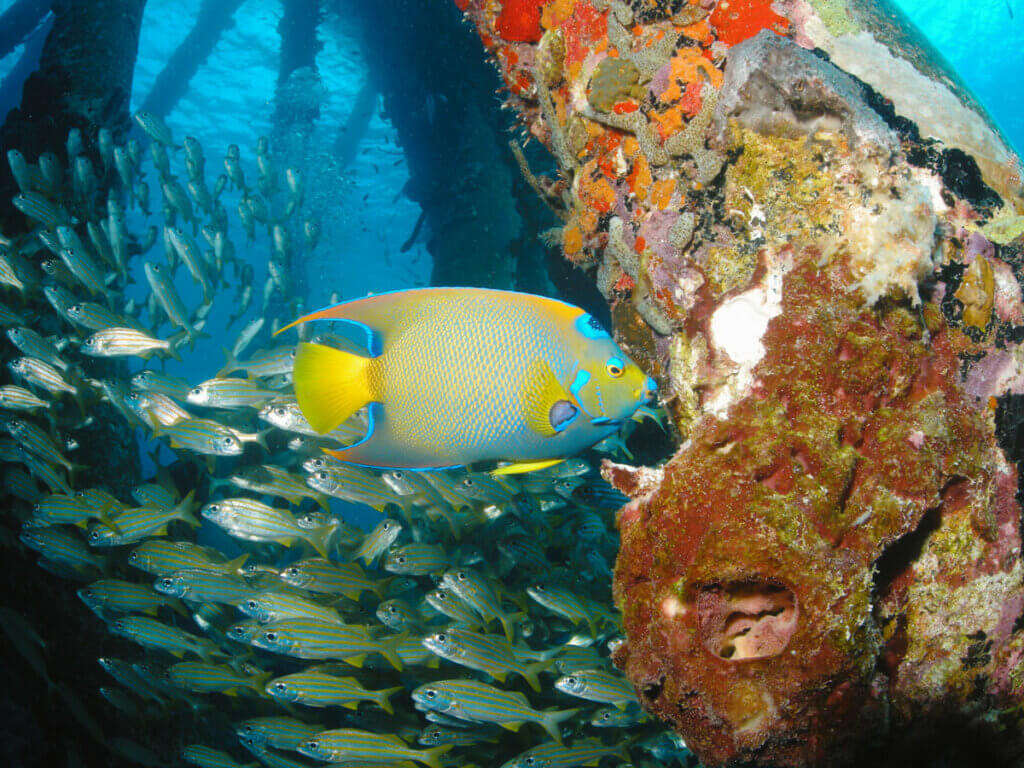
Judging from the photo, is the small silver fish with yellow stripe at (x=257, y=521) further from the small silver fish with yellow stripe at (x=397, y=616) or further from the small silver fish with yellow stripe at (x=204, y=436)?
the small silver fish with yellow stripe at (x=397, y=616)

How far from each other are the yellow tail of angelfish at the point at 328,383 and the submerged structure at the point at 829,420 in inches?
39.2

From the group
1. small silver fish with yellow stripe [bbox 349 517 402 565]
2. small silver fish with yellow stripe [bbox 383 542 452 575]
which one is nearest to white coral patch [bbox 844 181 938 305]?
small silver fish with yellow stripe [bbox 383 542 452 575]

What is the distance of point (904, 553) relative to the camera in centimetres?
177

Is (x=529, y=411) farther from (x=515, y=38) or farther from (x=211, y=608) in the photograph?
(x=211, y=608)

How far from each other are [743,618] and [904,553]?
2.32 feet

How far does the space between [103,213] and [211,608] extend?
6.22 metres

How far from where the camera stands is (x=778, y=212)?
203 cm

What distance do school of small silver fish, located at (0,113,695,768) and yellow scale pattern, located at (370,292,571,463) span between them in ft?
8.76

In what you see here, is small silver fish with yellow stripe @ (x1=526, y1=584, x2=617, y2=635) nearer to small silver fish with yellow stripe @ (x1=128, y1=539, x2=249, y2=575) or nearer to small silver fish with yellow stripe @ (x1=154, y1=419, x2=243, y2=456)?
small silver fish with yellow stripe @ (x1=128, y1=539, x2=249, y2=575)

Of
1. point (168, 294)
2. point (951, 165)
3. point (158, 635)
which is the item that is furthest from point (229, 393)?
point (951, 165)

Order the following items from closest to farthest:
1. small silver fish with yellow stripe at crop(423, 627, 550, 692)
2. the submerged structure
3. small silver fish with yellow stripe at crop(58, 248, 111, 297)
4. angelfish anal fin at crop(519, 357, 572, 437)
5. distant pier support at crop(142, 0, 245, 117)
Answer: the submerged structure
angelfish anal fin at crop(519, 357, 572, 437)
small silver fish with yellow stripe at crop(423, 627, 550, 692)
small silver fish with yellow stripe at crop(58, 248, 111, 297)
distant pier support at crop(142, 0, 245, 117)

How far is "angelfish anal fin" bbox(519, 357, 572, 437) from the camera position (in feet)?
5.30

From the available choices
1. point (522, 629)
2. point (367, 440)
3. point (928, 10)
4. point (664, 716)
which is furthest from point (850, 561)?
point (928, 10)

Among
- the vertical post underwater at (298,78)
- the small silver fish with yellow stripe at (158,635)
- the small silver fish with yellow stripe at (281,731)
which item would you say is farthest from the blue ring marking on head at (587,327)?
the vertical post underwater at (298,78)
